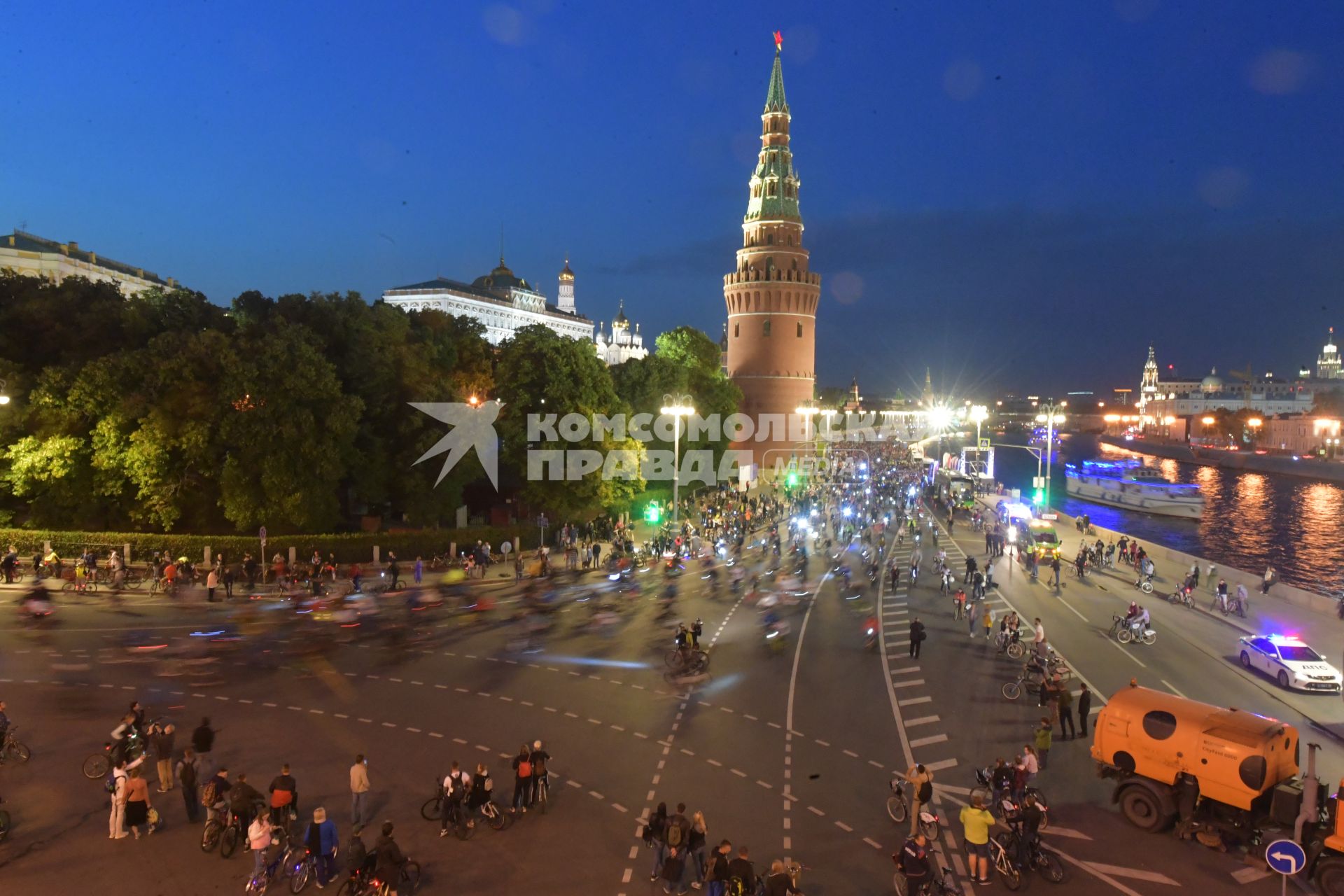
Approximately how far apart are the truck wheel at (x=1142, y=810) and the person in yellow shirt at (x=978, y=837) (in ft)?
9.78

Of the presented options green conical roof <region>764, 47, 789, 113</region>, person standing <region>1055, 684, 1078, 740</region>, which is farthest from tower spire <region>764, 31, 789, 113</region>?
person standing <region>1055, 684, 1078, 740</region>

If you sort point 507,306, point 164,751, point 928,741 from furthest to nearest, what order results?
point 507,306, point 928,741, point 164,751

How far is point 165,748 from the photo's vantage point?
42.9 feet

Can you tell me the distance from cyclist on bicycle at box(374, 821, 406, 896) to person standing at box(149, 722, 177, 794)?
570cm

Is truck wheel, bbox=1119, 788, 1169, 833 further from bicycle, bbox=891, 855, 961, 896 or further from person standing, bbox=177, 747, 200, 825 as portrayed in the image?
person standing, bbox=177, 747, 200, 825

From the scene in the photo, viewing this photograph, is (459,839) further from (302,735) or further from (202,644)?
(202,644)

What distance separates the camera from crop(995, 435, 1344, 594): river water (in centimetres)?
5409

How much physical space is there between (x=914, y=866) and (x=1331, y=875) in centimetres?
567

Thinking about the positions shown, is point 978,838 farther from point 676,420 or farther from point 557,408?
point 557,408

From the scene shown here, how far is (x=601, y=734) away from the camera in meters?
15.7

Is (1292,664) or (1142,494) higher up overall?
(1142,494)

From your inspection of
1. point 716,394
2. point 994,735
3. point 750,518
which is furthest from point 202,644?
point 716,394

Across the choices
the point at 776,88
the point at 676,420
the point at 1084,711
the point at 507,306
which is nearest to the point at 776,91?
the point at 776,88

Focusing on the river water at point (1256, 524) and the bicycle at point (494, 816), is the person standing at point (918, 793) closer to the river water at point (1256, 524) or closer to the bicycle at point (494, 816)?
the bicycle at point (494, 816)
